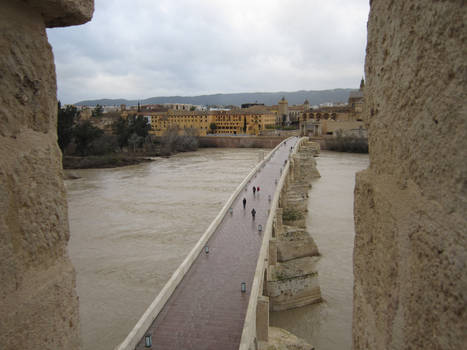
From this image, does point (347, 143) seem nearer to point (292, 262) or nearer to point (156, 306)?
point (292, 262)

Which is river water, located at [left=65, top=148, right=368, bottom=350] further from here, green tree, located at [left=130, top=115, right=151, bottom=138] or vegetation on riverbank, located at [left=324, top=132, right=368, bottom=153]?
vegetation on riverbank, located at [left=324, top=132, right=368, bottom=153]

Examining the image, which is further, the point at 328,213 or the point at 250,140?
the point at 250,140

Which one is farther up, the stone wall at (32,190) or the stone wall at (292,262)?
the stone wall at (32,190)

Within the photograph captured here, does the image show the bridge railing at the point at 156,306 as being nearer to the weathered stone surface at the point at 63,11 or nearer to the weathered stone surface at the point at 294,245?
the weathered stone surface at the point at 294,245

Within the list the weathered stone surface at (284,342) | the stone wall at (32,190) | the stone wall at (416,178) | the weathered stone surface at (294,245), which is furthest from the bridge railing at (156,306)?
the stone wall at (416,178)

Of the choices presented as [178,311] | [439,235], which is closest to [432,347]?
[439,235]

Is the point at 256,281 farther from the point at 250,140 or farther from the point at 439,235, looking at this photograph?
the point at 250,140

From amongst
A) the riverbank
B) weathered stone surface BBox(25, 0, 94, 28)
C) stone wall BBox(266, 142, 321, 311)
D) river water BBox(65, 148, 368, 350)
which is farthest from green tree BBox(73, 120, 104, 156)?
weathered stone surface BBox(25, 0, 94, 28)

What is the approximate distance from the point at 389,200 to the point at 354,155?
44.8 m

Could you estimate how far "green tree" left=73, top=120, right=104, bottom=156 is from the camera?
37125 millimetres

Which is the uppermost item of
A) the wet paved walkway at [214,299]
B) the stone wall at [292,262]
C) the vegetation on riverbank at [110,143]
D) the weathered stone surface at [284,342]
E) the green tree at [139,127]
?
the green tree at [139,127]

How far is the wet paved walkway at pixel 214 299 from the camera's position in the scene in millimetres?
5484

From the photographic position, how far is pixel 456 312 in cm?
74

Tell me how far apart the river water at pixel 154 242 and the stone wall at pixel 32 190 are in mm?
7056
